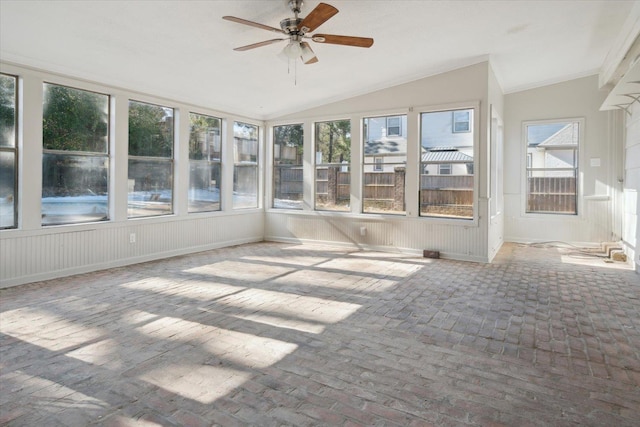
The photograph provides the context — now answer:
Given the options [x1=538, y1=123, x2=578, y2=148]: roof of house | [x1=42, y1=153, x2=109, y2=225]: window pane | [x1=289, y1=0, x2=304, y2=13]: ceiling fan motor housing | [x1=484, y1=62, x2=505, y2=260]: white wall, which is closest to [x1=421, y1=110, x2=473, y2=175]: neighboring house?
[x1=484, y1=62, x2=505, y2=260]: white wall

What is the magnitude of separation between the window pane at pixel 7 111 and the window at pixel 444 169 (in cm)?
619

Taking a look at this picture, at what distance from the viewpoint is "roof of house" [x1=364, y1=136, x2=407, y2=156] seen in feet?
23.8

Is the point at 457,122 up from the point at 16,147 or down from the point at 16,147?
up

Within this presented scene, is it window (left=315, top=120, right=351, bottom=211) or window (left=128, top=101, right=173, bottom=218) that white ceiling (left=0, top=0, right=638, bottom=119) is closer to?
window (left=128, top=101, right=173, bottom=218)

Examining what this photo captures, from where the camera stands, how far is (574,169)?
8.03m

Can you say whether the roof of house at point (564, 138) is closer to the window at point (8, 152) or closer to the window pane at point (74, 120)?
the window pane at point (74, 120)

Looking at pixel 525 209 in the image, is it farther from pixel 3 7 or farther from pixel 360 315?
pixel 3 7

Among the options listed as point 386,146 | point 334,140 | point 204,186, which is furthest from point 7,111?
point 386,146

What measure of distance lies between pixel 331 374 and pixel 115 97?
5243 mm

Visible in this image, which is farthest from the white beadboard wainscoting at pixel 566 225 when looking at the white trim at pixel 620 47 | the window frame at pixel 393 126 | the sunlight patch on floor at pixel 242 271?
the sunlight patch on floor at pixel 242 271

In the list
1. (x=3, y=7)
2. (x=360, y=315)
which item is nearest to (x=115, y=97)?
(x=3, y=7)

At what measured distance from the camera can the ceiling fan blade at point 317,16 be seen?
11.2 feet

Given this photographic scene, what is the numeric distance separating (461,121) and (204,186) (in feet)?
15.6

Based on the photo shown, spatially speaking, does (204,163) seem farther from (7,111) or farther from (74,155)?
(7,111)
